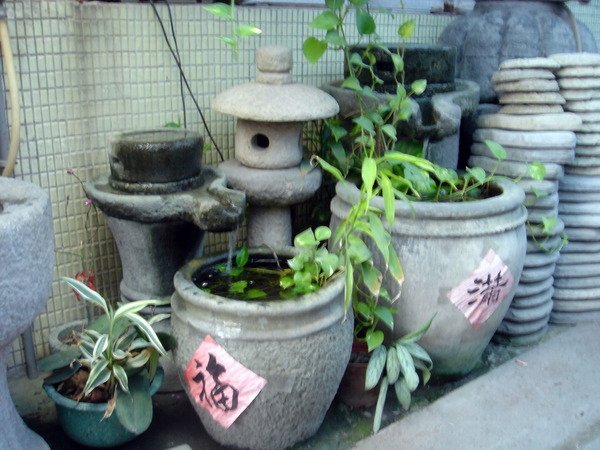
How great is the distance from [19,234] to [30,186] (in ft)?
0.94

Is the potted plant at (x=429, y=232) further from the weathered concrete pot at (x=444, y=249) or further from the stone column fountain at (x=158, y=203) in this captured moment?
the stone column fountain at (x=158, y=203)

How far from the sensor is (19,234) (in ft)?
4.78

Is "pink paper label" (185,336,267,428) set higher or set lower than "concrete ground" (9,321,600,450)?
higher

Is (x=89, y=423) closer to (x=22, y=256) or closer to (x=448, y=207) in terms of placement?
(x=22, y=256)

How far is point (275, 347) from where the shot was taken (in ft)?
5.99

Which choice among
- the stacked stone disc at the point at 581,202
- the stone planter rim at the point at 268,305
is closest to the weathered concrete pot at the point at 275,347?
the stone planter rim at the point at 268,305

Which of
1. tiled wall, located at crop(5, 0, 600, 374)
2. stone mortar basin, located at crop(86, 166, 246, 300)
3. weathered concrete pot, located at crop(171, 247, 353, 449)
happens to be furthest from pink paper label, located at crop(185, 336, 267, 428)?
tiled wall, located at crop(5, 0, 600, 374)

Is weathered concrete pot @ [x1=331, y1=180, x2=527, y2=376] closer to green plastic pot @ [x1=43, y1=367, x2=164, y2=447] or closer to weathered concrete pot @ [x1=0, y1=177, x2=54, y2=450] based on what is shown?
green plastic pot @ [x1=43, y1=367, x2=164, y2=447]

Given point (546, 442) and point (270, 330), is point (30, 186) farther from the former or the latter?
point (546, 442)

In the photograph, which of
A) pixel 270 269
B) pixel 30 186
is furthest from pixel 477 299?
pixel 30 186

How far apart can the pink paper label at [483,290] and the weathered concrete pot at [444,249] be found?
0.05ft

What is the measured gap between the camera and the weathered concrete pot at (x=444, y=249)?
215 centimetres

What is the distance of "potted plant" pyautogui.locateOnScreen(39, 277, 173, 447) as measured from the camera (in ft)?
6.23

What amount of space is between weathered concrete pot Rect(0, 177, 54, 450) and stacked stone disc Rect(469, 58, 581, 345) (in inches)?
69.4
